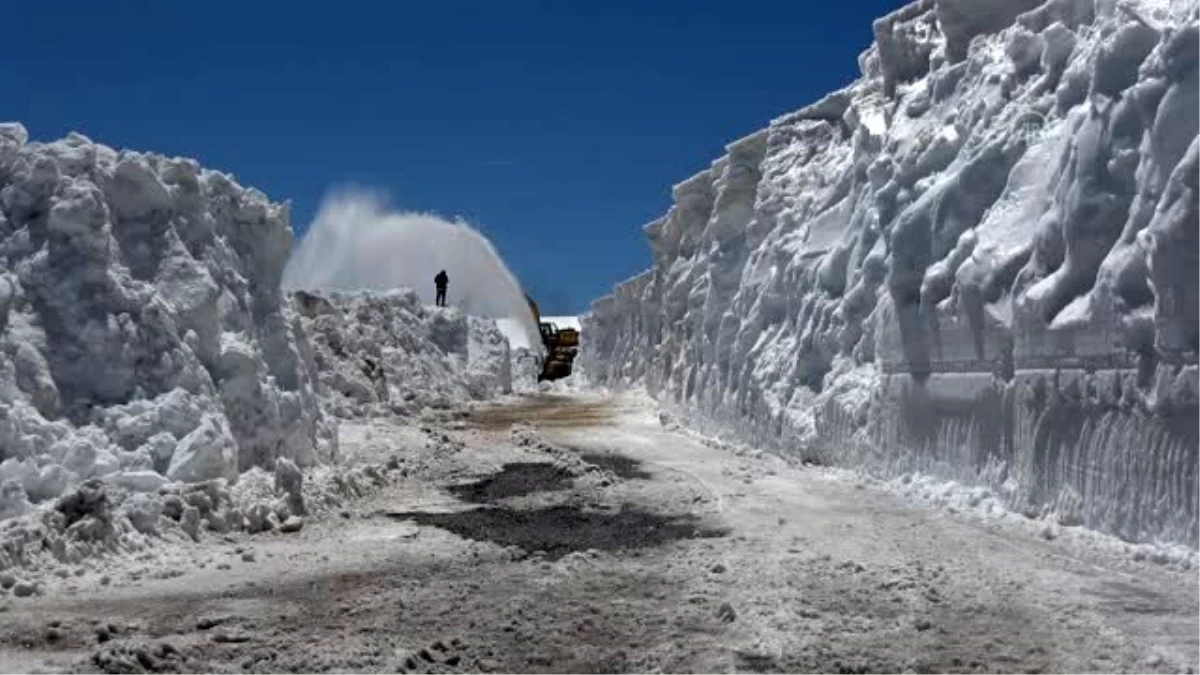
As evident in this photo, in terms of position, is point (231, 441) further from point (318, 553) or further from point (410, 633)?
point (410, 633)

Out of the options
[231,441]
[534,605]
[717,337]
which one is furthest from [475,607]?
[717,337]

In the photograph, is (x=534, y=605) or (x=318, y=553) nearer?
(x=534, y=605)

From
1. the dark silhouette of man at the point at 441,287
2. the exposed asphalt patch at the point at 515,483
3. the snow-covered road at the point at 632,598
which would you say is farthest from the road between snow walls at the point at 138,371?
the dark silhouette of man at the point at 441,287

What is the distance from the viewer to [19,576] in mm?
6902

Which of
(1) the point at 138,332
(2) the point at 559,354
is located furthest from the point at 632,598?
(2) the point at 559,354

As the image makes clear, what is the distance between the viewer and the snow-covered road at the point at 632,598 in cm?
562

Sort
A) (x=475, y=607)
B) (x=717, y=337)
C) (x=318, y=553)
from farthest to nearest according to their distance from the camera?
(x=717, y=337)
(x=318, y=553)
(x=475, y=607)

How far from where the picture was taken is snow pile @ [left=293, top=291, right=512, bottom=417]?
25.8 metres

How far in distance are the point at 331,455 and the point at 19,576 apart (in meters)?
6.89

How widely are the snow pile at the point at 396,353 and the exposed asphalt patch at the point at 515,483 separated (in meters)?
8.73

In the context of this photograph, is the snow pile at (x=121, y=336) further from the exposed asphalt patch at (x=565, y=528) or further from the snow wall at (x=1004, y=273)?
the snow wall at (x=1004, y=273)

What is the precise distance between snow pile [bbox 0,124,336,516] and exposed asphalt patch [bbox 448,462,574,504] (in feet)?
6.23

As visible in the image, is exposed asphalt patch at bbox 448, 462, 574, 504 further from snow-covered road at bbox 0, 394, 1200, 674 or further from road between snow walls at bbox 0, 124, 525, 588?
road between snow walls at bbox 0, 124, 525, 588

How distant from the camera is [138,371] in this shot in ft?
31.9
